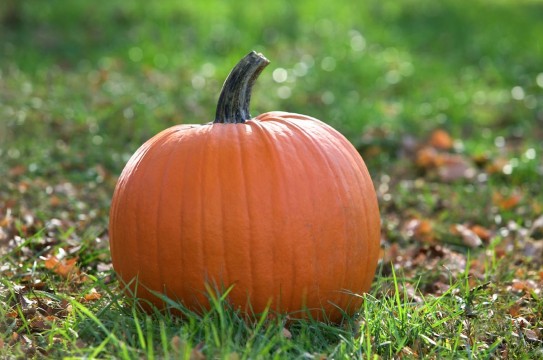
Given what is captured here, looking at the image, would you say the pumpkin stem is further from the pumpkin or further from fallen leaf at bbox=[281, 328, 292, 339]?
fallen leaf at bbox=[281, 328, 292, 339]

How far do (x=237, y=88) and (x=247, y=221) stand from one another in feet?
2.07

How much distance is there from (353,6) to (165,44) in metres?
3.17

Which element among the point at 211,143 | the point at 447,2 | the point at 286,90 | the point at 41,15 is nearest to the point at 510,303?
the point at 211,143

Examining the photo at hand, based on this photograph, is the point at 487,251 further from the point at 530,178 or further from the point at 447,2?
the point at 447,2

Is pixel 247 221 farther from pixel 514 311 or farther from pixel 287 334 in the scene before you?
pixel 514 311

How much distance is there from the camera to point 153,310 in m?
2.97

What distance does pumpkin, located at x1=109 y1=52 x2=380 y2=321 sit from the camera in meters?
2.81

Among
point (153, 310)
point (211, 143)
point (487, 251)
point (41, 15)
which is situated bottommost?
point (487, 251)

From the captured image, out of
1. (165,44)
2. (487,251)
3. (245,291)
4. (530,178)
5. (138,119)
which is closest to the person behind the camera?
(245,291)

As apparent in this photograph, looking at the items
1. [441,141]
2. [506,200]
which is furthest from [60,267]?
[441,141]

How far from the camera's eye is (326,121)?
6234 mm

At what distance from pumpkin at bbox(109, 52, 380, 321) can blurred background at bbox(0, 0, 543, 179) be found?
2.21 metres

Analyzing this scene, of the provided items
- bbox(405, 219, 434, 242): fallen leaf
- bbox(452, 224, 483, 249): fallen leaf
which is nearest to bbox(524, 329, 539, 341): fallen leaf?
bbox(452, 224, 483, 249): fallen leaf

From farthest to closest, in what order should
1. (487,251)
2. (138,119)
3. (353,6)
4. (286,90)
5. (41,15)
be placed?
(353,6) < (41,15) < (286,90) < (138,119) < (487,251)
